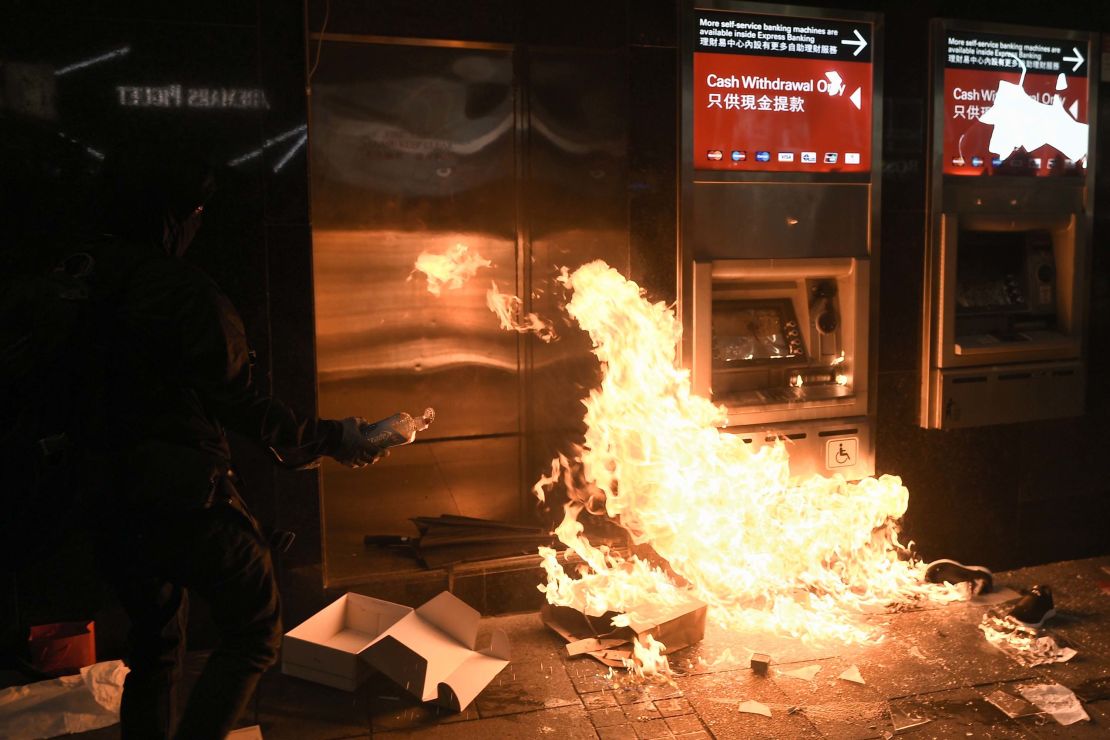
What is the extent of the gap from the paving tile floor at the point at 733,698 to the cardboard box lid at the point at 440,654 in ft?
0.34

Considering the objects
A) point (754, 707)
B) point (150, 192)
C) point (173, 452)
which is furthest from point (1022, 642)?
point (150, 192)

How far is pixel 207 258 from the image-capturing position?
15.3 feet

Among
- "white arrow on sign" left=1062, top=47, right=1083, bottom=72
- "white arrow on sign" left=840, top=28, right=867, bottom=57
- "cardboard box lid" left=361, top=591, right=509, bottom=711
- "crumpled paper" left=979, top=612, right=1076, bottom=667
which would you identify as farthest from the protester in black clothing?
"white arrow on sign" left=1062, top=47, right=1083, bottom=72

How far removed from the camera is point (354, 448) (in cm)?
360

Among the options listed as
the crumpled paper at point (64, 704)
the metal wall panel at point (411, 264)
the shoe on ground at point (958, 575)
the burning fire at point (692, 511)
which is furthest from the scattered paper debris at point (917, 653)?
the crumpled paper at point (64, 704)

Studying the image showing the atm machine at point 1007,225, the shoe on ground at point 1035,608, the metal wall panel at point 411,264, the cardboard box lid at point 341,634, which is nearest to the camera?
the cardboard box lid at point 341,634

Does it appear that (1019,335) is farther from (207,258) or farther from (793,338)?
(207,258)

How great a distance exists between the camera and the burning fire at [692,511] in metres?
5.18

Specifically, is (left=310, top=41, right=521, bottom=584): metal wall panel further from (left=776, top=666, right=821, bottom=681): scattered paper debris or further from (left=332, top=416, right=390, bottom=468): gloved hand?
(left=776, top=666, right=821, bottom=681): scattered paper debris

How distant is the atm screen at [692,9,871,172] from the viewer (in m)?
5.29

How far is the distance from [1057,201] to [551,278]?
331 cm

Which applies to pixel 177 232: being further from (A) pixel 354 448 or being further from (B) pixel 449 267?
(B) pixel 449 267

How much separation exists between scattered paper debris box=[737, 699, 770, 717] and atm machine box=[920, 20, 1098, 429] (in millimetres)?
2572

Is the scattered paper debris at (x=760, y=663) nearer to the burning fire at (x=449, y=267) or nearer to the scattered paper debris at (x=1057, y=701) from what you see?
the scattered paper debris at (x=1057, y=701)
